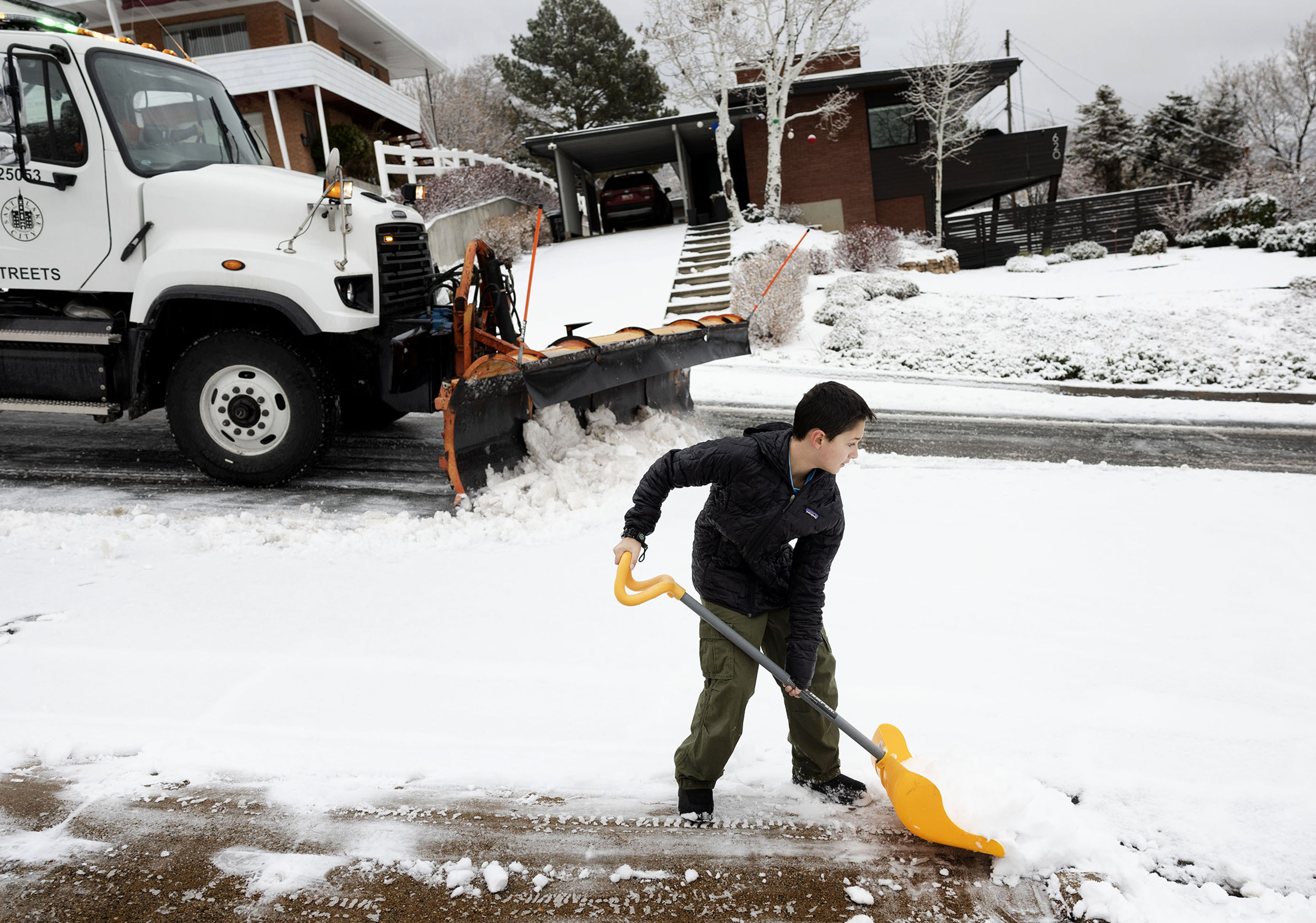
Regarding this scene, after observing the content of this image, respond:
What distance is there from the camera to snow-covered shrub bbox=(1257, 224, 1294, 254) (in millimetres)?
17078

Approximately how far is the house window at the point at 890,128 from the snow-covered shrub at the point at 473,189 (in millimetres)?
9333

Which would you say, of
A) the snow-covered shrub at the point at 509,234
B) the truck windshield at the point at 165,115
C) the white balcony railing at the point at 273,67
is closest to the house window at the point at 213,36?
the white balcony railing at the point at 273,67

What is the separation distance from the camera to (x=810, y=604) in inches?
103

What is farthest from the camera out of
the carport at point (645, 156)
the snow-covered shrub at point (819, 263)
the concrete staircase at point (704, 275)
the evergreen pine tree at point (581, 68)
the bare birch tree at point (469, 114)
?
the bare birch tree at point (469, 114)

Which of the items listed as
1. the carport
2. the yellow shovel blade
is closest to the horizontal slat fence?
the carport

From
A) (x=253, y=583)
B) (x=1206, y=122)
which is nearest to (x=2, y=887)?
(x=253, y=583)

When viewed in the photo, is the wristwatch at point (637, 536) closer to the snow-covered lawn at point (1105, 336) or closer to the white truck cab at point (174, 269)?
the white truck cab at point (174, 269)

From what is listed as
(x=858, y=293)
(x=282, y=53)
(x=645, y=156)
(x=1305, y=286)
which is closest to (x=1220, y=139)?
(x=645, y=156)

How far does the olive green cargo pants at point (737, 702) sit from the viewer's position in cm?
264

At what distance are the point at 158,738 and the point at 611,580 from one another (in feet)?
6.84

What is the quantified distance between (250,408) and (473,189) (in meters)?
14.8

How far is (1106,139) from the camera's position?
3391cm

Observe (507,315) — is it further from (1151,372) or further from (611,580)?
(1151,372)

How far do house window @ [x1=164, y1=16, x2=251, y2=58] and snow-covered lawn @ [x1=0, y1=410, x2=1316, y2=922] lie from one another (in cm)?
2152
